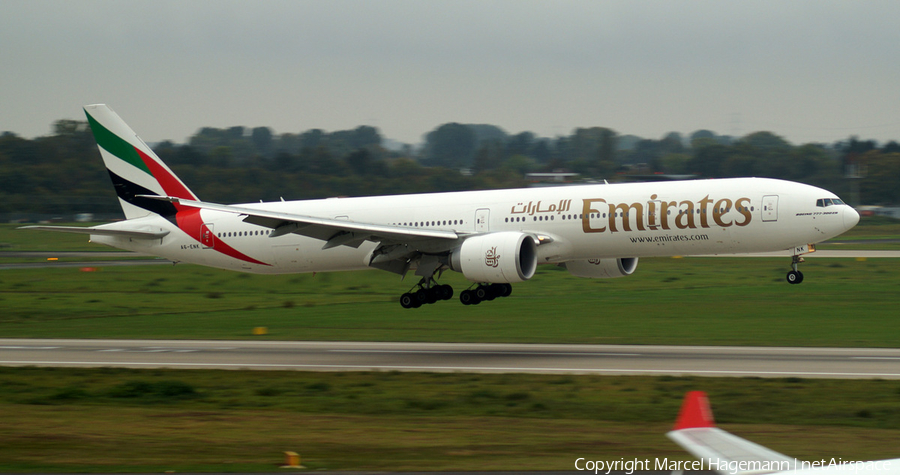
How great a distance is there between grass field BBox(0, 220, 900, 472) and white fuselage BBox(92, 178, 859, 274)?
3.52 metres

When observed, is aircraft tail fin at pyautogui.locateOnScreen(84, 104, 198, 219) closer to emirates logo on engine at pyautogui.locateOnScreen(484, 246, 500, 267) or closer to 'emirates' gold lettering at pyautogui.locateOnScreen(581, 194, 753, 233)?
emirates logo on engine at pyautogui.locateOnScreen(484, 246, 500, 267)

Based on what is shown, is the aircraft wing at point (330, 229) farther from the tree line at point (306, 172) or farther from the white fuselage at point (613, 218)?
the tree line at point (306, 172)

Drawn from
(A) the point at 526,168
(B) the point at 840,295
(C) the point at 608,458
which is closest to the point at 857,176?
(A) the point at 526,168

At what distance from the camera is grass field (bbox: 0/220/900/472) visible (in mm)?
16297

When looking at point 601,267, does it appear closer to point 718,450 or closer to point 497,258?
point 497,258

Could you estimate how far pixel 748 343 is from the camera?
31.5 m

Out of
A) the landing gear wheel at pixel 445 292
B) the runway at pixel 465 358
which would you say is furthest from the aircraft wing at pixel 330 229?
the runway at pixel 465 358

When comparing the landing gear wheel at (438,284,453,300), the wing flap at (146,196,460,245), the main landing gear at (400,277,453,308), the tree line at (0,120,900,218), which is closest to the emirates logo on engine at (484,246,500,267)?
the wing flap at (146,196,460,245)

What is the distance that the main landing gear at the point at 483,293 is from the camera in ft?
114

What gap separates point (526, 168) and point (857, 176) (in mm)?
65987

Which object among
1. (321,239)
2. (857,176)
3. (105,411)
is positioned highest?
(857,176)

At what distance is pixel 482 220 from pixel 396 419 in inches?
601

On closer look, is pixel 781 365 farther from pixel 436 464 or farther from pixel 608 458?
pixel 436 464

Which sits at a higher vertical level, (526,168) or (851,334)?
(526,168)
